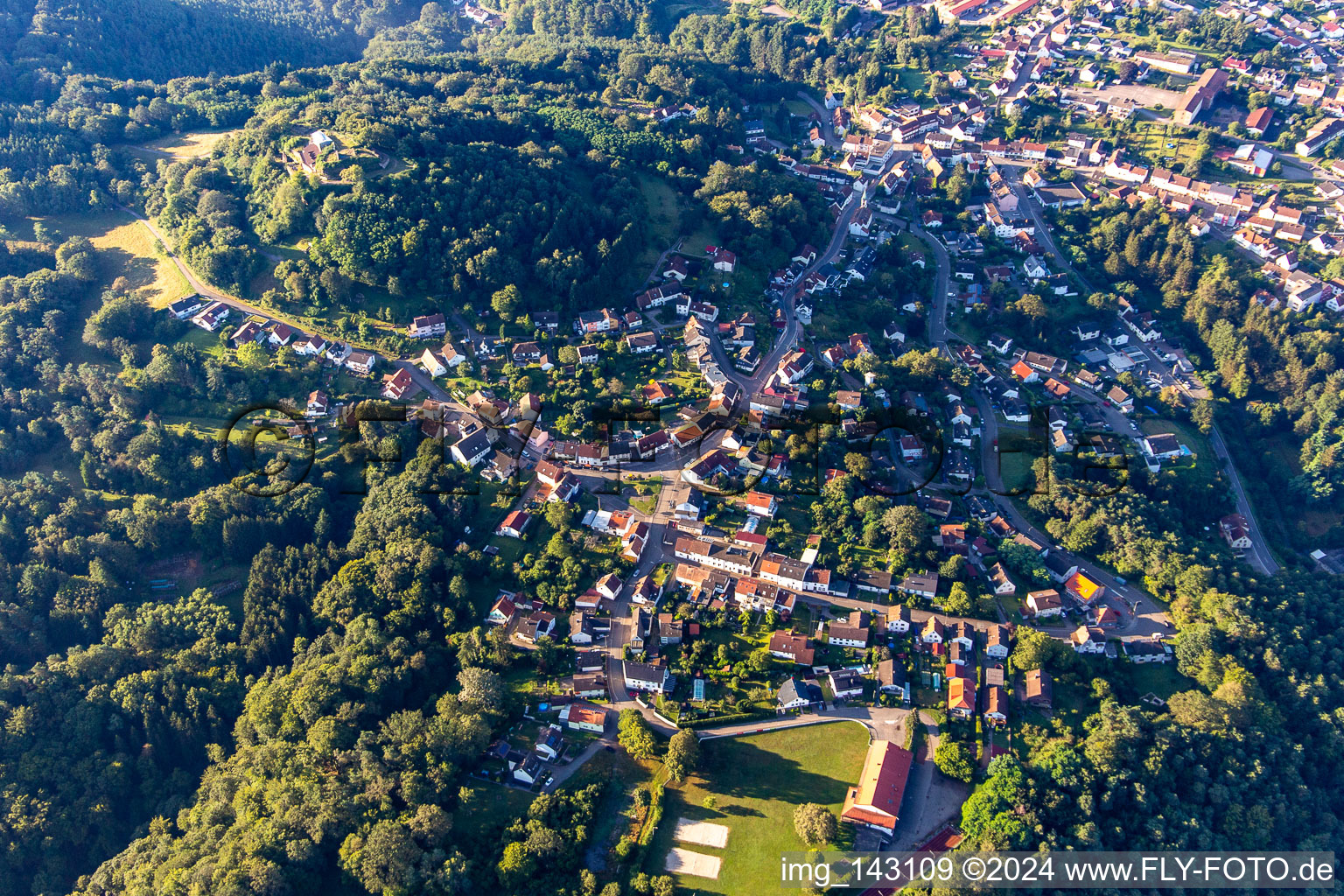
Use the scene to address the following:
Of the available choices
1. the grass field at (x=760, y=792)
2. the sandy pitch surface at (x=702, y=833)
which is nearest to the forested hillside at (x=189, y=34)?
the grass field at (x=760, y=792)

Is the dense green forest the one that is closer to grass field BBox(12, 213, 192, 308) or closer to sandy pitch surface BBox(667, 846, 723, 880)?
sandy pitch surface BBox(667, 846, 723, 880)

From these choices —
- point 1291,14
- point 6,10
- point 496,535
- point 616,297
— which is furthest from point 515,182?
point 1291,14

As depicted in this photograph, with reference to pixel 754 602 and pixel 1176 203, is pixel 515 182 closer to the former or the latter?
pixel 754 602

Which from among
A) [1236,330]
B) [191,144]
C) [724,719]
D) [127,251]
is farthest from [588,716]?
[191,144]

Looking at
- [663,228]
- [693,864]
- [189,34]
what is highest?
[189,34]

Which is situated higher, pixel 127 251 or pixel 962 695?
pixel 127 251

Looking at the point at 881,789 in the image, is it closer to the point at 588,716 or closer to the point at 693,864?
the point at 693,864
